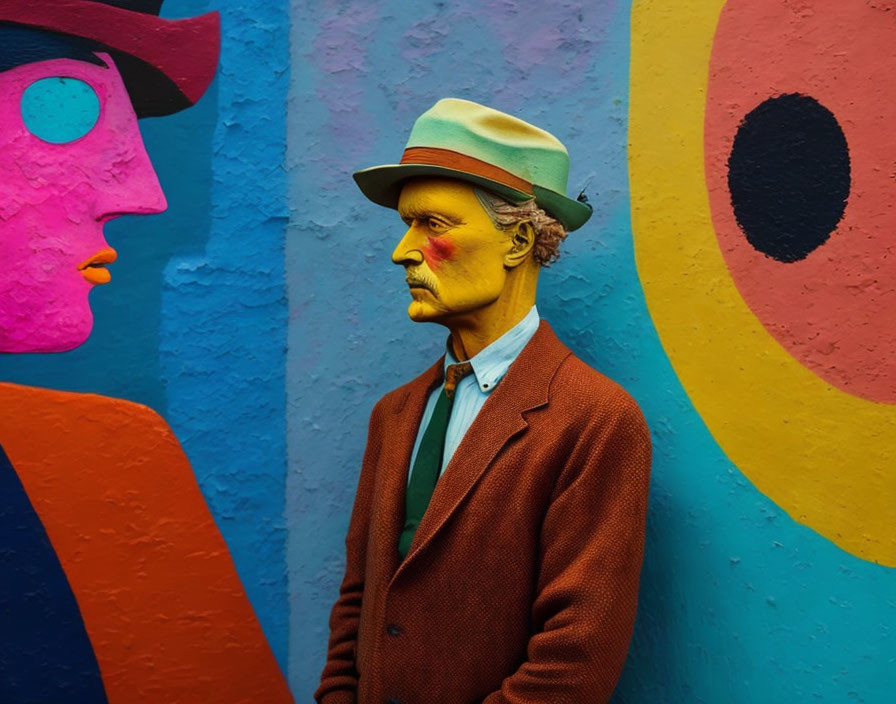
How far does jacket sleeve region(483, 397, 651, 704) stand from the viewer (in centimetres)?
186

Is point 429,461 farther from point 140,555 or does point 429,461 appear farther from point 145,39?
point 145,39

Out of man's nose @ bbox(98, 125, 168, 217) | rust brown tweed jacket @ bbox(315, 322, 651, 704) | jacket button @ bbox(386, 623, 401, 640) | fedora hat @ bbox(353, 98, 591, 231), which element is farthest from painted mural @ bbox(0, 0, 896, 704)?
jacket button @ bbox(386, 623, 401, 640)

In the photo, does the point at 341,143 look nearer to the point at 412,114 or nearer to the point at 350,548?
the point at 412,114

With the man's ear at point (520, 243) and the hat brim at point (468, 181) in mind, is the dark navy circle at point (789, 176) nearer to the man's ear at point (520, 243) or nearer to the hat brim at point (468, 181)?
the hat brim at point (468, 181)

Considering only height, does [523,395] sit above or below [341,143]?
below

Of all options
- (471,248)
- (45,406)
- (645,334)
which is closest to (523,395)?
(471,248)

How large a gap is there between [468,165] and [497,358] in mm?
415

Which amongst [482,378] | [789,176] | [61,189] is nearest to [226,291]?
[61,189]

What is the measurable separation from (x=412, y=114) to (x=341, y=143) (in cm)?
21

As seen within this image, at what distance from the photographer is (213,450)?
2.70 meters

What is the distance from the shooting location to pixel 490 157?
2.02m

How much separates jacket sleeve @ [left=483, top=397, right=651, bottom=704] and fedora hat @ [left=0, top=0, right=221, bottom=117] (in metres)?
1.58

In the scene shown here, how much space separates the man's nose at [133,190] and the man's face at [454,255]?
1.00 meters

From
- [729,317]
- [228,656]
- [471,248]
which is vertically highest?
[471,248]
